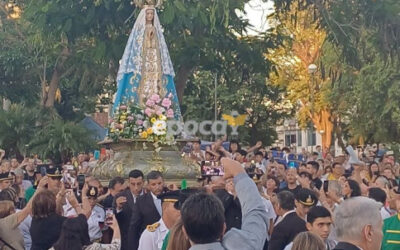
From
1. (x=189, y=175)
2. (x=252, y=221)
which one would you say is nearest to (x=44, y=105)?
(x=189, y=175)

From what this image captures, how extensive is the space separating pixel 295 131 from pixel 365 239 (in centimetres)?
7718

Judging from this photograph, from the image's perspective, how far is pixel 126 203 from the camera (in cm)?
941

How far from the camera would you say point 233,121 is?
25719mm

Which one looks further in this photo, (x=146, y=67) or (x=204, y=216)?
(x=146, y=67)

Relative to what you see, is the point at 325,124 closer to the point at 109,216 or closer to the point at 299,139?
the point at 299,139

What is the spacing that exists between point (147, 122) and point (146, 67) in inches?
105

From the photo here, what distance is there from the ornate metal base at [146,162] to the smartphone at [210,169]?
0.61ft

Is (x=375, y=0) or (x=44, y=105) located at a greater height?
(x=375, y=0)

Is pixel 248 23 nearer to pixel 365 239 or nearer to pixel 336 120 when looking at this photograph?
pixel 365 239

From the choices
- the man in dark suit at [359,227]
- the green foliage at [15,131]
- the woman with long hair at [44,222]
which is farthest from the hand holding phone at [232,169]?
the green foliage at [15,131]

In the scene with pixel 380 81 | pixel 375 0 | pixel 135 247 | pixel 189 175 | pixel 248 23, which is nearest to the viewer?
pixel 135 247

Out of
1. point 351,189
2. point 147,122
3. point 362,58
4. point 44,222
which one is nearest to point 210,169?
point 147,122

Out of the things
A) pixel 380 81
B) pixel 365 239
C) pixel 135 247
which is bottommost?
pixel 135 247

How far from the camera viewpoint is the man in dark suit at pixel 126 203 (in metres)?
9.23
